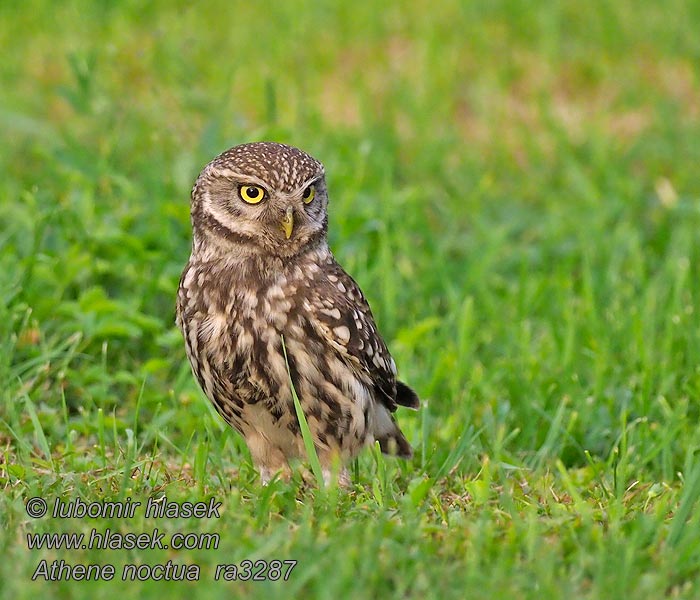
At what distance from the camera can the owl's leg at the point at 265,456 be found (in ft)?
14.9

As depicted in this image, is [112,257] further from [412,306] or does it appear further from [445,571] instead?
[445,571]

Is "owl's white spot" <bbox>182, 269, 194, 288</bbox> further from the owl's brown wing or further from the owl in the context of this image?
the owl's brown wing

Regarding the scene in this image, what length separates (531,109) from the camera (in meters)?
8.84

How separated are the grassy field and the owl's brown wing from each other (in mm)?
385

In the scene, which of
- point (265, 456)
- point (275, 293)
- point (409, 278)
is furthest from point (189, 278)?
point (409, 278)

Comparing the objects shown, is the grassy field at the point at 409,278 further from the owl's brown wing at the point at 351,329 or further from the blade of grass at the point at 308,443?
the owl's brown wing at the point at 351,329

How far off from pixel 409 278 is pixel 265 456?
2373 millimetres

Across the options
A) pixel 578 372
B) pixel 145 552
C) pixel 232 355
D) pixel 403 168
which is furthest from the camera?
pixel 403 168

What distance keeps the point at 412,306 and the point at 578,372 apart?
1.19m

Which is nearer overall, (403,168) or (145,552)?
(145,552)

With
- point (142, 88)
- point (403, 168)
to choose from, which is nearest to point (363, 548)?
point (403, 168)

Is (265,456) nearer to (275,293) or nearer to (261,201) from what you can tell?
(275,293)

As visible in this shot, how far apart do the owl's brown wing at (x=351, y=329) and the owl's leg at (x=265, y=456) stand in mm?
442

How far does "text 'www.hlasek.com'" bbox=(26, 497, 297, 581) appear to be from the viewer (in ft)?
10.7
